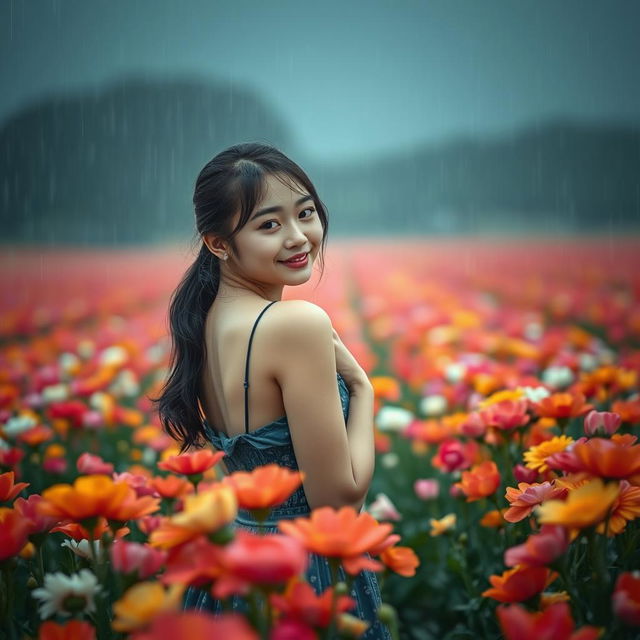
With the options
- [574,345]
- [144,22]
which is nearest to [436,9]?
[144,22]

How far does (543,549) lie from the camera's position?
751 millimetres

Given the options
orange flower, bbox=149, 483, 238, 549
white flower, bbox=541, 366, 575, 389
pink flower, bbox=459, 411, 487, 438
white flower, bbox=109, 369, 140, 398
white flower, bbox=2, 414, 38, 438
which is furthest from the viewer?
white flower, bbox=109, 369, 140, 398

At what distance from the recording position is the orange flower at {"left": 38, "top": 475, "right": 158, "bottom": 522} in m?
0.77

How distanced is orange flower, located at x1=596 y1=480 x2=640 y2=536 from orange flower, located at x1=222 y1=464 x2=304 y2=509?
47 cm

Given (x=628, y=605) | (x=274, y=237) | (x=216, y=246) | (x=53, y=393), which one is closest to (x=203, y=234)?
(x=216, y=246)

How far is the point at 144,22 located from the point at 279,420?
19563 millimetres

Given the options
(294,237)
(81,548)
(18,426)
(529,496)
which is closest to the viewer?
(529,496)

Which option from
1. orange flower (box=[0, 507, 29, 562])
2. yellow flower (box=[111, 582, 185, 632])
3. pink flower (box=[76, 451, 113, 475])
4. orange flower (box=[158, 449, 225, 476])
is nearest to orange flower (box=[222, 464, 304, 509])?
yellow flower (box=[111, 582, 185, 632])

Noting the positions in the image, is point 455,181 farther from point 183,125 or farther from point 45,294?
point 45,294

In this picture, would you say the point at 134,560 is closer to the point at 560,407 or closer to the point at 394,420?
the point at 560,407

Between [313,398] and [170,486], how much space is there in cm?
31

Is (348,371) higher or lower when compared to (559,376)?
higher

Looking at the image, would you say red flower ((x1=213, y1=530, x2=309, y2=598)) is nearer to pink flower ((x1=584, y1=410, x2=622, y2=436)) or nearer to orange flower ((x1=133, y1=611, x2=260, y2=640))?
orange flower ((x1=133, y1=611, x2=260, y2=640))

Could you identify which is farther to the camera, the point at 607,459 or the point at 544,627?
the point at 607,459
